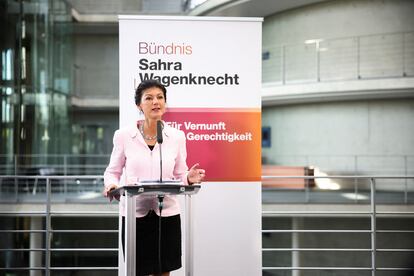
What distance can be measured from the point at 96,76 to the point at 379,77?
6513mm

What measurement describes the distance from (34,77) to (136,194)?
795cm

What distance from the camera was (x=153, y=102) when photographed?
2012 mm

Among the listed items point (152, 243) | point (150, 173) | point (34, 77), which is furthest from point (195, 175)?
point (34, 77)

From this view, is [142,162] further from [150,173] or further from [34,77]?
[34,77]

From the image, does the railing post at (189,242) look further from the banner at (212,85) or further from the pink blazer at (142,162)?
the banner at (212,85)

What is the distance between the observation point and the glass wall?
8.37 m

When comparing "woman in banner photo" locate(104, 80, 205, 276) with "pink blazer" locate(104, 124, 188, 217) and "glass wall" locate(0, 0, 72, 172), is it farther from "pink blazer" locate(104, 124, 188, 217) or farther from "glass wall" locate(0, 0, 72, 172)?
"glass wall" locate(0, 0, 72, 172)

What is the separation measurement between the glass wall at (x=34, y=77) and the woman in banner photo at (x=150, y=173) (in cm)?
661

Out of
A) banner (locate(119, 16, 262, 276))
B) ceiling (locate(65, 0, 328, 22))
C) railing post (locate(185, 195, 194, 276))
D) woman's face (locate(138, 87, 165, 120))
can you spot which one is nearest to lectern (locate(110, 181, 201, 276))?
railing post (locate(185, 195, 194, 276))

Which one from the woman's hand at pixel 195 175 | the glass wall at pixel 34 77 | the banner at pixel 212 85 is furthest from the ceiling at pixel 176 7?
the woman's hand at pixel 195 175

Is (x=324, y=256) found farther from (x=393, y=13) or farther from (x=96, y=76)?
(x=96, y=76)

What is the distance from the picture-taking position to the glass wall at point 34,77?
8367mm

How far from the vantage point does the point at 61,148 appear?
10.6 metres

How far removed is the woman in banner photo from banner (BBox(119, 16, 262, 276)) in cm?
55
